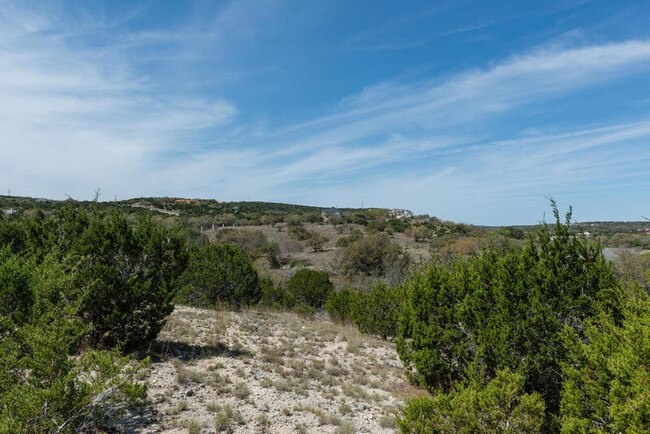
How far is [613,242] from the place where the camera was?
3775cm

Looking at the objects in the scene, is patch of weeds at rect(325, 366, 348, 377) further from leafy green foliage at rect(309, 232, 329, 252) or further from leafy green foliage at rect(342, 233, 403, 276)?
leafy green foliage at rect(309, 232, 329, 252)

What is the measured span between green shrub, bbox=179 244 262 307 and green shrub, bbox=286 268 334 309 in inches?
140

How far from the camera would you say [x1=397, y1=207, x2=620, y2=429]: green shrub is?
13.7 feet

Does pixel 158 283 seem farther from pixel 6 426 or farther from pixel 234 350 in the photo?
pixel 6 426

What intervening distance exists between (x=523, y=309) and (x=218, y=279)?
1099cm

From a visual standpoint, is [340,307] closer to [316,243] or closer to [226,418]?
[226,418]

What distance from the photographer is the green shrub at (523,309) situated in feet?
13.7

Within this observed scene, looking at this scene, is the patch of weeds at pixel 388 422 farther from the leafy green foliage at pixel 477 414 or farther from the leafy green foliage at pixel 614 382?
the leafy green foliage at pixel 614 382

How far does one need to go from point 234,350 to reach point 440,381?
4.20 m

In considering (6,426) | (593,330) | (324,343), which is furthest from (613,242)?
(6,426)

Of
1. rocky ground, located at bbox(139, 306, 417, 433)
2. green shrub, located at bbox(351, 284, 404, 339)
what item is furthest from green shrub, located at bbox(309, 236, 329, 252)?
rocky ground, located at bbox(139, 306, 417, 433)

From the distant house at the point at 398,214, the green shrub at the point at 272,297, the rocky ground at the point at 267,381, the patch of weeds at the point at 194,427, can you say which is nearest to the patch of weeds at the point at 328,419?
the rocky ground at the point at 267,381

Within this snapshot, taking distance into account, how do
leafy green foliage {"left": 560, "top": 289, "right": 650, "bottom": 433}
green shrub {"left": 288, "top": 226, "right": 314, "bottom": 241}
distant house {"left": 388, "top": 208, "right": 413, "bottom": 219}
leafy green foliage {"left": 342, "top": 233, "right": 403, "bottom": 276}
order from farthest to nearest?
distant house {"left": 388, "top": 208, "right": 413, "bottom": 219}
green shrub {"left": 288, "top": 226, "right": 314, "bottom": 241}
leafy green foliage {"left": 342, "top": 233, "right": 403, "bottom": 276}
leafy green foliage {"left": 560, "top": 289, "right": 650, "bottom": 433}

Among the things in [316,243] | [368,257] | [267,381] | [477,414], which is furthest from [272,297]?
[316,243]
